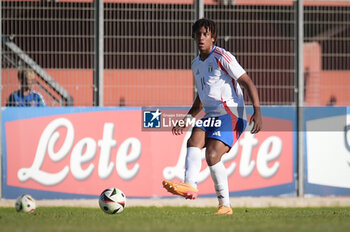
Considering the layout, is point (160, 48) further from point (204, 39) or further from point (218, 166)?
point (218, 166)

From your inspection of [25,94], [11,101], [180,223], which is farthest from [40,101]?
[180,223]

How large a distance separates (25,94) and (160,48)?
7.46ft

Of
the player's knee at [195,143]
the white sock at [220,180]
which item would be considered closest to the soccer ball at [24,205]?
the player's knee at [195,143]

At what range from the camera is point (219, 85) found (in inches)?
360

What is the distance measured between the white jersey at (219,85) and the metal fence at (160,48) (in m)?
4.14

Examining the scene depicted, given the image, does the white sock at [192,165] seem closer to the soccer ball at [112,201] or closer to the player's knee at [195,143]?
the player's knee at [195,143]

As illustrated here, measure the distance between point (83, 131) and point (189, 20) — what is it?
8.20 feet

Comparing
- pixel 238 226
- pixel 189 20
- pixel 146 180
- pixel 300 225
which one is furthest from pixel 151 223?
pixel 189 20

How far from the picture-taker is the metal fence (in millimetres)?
13109

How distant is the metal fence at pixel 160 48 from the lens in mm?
13109

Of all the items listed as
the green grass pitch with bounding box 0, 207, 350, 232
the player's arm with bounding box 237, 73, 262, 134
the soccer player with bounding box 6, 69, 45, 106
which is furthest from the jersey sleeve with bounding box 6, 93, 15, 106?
the player's arm with bounding box 237, 73, 262, 134

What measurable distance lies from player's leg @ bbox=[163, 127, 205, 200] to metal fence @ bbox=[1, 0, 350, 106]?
421 centimetres

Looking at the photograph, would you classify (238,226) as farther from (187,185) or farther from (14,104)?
(14,104)

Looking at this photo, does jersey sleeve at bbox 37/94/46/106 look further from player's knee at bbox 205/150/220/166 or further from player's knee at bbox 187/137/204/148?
player's knee at bbox 205/150/220/166
